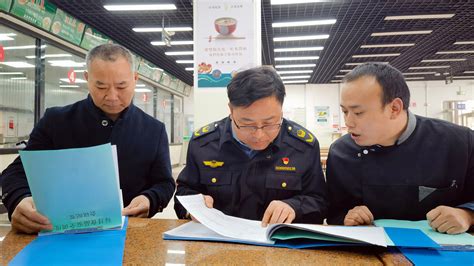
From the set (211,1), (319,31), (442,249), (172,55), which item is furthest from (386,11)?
(442,249)

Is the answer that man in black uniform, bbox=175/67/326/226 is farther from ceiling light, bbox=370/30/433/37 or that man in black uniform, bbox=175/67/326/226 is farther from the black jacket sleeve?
ceiling light, bbox=370/30/433/37

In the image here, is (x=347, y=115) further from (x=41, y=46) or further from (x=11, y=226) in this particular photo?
(x=41, y=46)

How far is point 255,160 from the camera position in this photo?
1513mm

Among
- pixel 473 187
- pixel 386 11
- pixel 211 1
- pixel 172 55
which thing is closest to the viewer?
pixel 473 187

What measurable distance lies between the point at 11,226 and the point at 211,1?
2691 millimetres

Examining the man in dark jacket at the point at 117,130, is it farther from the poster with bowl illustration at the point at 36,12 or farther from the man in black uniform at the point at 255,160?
the poster with bowl illustration at the point at 36,12

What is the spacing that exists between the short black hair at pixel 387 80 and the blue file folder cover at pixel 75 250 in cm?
110

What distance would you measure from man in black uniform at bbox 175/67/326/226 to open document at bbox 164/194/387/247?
270mm

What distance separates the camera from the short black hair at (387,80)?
4.72ft

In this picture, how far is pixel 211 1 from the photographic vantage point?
3.31 metres

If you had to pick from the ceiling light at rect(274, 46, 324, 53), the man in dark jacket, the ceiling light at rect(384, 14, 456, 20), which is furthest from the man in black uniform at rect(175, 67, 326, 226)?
the ceiling light at rect(274, 46, 324, 53)

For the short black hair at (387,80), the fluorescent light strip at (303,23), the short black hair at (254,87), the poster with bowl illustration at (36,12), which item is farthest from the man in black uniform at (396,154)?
the fluorescent light strip at (303,23)

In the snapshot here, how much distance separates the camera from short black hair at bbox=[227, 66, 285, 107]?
4.32 feet

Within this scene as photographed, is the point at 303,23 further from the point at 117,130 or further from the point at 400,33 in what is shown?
the point at 117,130
